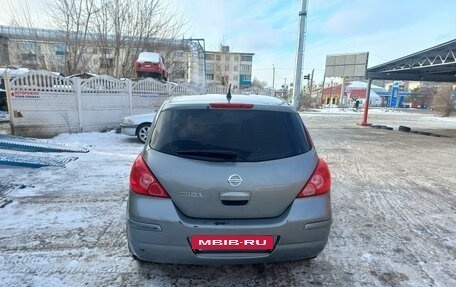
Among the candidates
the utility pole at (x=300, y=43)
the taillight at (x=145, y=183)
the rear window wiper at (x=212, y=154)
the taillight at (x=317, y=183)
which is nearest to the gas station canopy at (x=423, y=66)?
the utility pole at (x=300, y=43)

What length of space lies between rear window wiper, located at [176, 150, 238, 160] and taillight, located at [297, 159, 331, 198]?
0.63 metres

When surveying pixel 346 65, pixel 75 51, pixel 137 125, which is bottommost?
pixel 137 125

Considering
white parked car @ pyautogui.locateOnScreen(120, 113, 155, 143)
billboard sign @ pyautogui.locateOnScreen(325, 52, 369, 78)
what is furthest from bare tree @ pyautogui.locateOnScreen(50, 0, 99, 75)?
billboard sign @ pyautogui.locateOnScreen(325, 52, 369, 78)

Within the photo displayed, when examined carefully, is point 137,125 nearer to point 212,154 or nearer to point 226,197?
point 212,154

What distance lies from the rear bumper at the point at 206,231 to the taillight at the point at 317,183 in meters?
0.07

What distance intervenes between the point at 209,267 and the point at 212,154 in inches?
48.2

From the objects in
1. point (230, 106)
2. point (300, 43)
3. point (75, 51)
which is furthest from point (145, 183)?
point (75, 51)

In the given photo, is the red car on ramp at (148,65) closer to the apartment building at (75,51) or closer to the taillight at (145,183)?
the apartment building at (75,51)

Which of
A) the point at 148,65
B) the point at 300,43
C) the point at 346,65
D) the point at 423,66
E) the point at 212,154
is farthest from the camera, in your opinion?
the point at 346,65

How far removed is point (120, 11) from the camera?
18.2m

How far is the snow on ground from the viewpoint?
2.75 m

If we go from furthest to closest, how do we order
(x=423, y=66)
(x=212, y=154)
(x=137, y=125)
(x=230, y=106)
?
(x=423, y=66) → (x=137, y=125) → (x=230, y=106) → (x=212, y=154)

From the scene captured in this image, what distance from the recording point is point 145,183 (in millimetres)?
2406

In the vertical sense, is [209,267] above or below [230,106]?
below
